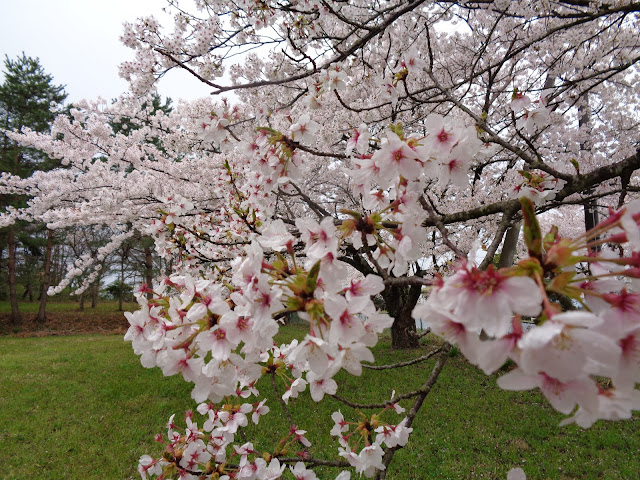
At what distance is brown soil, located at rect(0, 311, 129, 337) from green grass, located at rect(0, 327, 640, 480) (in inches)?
286

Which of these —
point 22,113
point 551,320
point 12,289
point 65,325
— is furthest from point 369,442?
point 22,113

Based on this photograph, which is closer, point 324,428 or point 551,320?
point 551,320

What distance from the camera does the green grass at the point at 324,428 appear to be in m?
3.63

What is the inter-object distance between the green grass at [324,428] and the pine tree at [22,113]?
9.58 m

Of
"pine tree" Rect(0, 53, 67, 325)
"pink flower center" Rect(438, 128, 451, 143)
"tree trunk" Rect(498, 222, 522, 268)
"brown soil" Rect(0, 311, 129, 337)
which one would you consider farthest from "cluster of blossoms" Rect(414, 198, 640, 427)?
"pine tree" Rect(0, 53, 67, 325)

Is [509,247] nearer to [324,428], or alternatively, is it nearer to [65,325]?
[324,428]

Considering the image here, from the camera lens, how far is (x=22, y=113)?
14.9 meters

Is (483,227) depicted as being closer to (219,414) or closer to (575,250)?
(219,414)

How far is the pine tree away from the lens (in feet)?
45.6

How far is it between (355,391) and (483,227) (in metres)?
4.03

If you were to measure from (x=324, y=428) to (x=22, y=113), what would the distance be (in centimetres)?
1865

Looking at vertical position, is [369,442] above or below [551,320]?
below

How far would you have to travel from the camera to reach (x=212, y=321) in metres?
0.87

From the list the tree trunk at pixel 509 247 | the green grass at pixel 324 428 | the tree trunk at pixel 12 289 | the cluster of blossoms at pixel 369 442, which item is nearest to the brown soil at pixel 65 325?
the tree trunk at pixel 12 289
